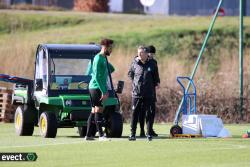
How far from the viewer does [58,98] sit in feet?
70.2

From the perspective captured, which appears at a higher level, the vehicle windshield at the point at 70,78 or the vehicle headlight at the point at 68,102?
the vehicle windshield at the point at 70,78

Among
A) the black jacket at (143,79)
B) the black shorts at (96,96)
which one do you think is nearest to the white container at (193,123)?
the black jacket at (143,79)

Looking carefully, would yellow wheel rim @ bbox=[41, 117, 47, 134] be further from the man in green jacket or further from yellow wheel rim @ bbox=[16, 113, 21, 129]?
the man in green jacket

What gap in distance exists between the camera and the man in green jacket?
64.9ft

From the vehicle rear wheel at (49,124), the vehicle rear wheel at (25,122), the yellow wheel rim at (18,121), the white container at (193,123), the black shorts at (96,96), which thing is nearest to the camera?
the black shorts at (96,96)

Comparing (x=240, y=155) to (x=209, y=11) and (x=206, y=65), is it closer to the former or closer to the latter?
(x=206, y=65)

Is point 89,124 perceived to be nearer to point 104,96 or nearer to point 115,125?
point 104,96

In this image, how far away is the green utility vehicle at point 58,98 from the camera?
69.8ft

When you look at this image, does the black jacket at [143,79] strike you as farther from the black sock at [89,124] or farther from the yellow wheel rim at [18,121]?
the yellow wheel rim at [18,121]

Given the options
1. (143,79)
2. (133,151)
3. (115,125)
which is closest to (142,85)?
(143,79)

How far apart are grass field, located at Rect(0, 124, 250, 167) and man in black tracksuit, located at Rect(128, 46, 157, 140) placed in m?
0.62

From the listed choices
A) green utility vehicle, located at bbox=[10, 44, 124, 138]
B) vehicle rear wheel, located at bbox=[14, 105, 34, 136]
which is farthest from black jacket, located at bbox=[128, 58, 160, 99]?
vehicle rear wheel, located at bbox=[14, 105, 34, 136]

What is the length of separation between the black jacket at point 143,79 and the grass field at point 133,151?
3.08 feet

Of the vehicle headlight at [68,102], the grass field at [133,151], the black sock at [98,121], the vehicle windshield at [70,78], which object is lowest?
the grass field at [133,151]
